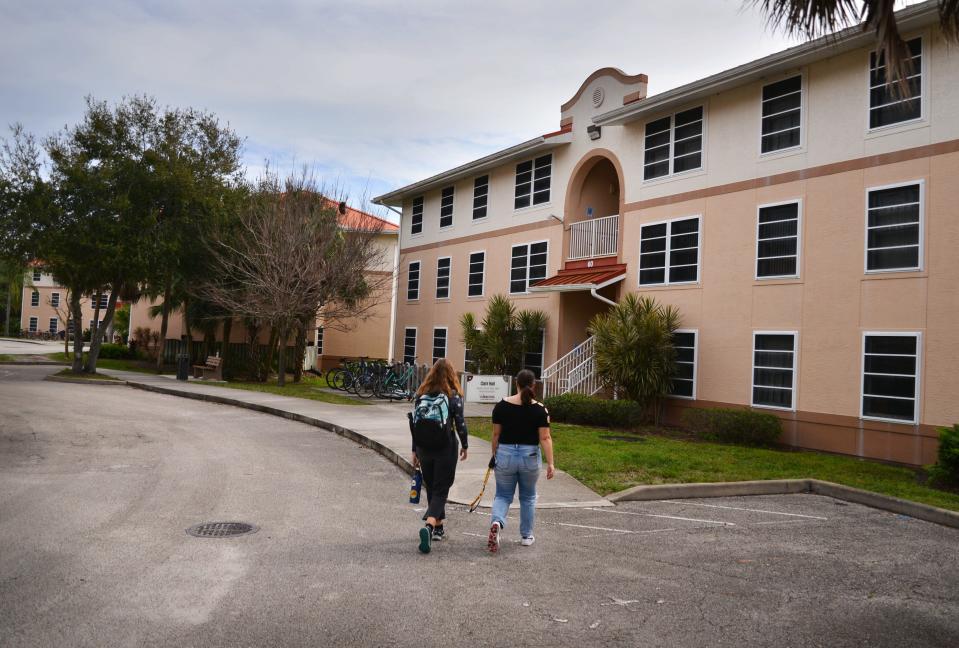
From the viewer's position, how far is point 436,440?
699 cm

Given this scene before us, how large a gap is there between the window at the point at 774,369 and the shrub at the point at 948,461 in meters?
4.63

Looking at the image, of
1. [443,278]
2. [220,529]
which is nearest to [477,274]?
[443,278]

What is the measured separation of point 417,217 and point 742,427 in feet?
59.0

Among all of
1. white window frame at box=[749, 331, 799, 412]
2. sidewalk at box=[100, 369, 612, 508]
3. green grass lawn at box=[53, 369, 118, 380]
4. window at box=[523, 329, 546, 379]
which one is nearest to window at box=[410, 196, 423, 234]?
window at box=[523, 329, 546, 379]

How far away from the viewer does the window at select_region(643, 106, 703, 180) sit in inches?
709

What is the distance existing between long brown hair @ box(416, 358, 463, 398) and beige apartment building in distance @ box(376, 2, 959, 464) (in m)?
8.08

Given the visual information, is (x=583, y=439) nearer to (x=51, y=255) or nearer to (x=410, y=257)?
(x=410, y=257)

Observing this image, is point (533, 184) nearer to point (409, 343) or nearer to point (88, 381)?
point (409, 343)

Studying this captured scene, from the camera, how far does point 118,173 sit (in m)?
26.5

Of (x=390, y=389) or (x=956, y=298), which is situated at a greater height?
(x=956, y=298)

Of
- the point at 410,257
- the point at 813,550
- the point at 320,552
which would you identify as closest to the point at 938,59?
the point at 813,550

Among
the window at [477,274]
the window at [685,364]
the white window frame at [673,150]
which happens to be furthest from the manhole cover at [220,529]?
the window at [477,274]

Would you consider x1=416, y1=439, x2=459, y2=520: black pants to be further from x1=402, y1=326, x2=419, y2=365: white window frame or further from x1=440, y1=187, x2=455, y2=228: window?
x1=440, y1=187, x2=455, y2=228: window

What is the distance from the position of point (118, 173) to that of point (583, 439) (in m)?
21.0
